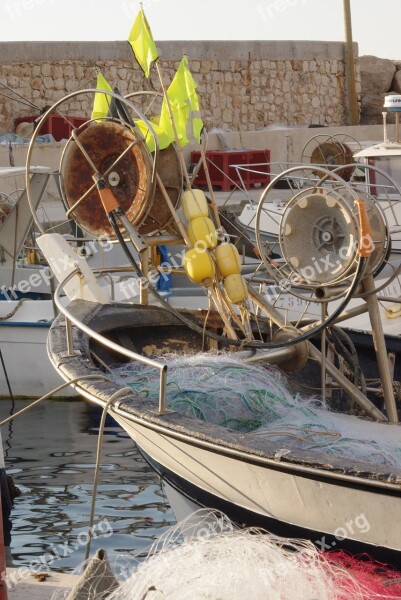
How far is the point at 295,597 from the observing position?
3883 mm

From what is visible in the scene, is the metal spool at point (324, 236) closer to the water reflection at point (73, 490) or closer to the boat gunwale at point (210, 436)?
the boat gunwale at point (210, 436)

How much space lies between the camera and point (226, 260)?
6.43 meters

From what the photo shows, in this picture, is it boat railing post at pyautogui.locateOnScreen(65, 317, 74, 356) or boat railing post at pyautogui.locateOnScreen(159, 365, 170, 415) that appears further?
boat railing post at pyautogui.locateOnScreen(65, 317, 74, 356)

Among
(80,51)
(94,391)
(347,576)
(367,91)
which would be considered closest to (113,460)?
(94,391)

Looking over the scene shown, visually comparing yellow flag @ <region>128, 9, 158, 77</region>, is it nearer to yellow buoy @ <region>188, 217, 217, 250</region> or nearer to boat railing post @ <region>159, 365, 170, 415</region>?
yellow buoy @ <region>188, 217, 217, 250</region>

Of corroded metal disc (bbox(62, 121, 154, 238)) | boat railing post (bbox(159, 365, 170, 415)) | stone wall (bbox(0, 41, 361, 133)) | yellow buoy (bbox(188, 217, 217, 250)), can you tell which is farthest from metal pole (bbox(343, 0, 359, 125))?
boat railing post (bbox(159, 365, 170, 415))

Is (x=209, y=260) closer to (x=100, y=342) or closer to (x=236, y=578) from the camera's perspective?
(x=100, y=342)

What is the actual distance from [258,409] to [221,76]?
24180 mm

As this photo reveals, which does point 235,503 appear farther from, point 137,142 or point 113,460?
point 113,460

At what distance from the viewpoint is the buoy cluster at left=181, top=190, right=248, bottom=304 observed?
638 centimetres

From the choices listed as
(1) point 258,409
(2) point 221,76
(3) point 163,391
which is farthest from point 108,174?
(2) point 221,76

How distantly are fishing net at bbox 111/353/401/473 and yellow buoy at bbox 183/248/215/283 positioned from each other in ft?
1.55
